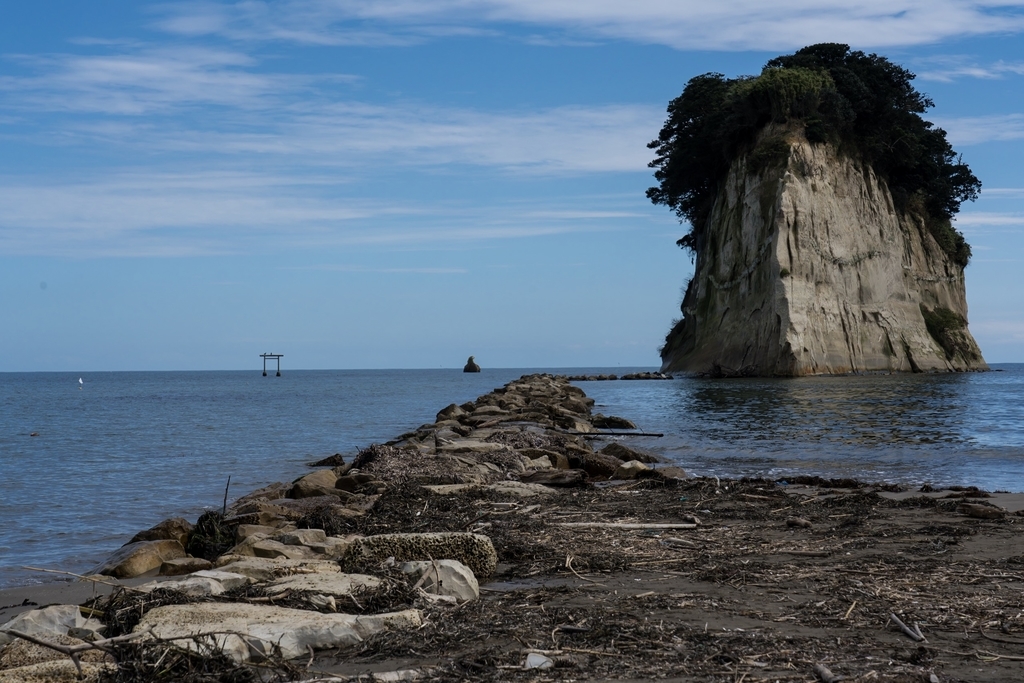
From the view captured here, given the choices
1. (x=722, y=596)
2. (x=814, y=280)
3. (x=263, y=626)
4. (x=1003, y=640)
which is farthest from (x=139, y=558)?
(x=814, y=280)

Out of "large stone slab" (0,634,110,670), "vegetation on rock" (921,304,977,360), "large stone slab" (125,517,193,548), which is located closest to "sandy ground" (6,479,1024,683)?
"large stone slab" (0,634,110,670)

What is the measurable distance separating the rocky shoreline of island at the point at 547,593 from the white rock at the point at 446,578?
0.5 inches

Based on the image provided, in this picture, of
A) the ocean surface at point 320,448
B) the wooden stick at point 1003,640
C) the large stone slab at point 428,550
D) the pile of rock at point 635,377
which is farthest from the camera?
the pile of rock at point 635,377

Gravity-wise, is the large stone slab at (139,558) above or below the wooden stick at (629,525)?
below

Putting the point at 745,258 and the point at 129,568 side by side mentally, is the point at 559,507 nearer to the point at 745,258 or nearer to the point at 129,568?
the point at 129,568

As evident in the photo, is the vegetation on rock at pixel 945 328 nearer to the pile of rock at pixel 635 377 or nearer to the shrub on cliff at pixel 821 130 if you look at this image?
the shrub on cliff at pixel 821 130

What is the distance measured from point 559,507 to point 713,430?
14.3m

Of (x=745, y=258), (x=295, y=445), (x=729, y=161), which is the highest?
(x=729, y=161)

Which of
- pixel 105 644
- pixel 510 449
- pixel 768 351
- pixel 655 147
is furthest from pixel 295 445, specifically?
pixel 655 147

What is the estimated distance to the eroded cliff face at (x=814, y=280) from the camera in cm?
5562

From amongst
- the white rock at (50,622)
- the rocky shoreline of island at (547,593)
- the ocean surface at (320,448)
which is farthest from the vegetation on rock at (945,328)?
the white rock at (50,622)

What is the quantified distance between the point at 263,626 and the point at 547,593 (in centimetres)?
200

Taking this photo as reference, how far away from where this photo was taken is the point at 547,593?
653 centimetres

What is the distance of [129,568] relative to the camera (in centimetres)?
824
